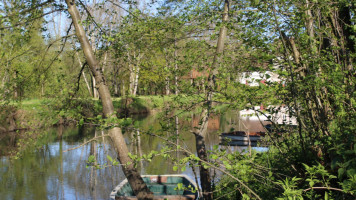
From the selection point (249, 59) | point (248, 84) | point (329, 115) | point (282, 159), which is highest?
point (249, 59)

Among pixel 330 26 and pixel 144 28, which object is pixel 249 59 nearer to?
pixel 330 26

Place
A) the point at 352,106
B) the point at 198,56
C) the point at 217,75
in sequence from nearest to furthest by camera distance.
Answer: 1. the point at 352,106
2. the point at 217,75
3. the point at 198,56

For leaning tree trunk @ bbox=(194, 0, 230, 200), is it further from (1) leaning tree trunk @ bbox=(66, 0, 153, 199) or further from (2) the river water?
(2) the river water

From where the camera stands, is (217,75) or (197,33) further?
(197,33)

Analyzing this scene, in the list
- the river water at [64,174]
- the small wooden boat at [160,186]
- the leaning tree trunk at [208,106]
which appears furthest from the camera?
the river water at [64,174]

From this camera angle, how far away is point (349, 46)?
134 inches

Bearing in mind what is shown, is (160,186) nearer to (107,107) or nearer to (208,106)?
(107,107)

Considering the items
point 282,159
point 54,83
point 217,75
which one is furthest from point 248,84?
point 54,83

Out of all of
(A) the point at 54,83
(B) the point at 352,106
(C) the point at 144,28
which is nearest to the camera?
(B) the point at 352,106

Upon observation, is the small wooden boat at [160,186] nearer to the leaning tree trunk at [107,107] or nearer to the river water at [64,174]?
the river water at [64,174]

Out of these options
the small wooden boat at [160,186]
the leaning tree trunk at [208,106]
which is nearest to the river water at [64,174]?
the small wooden boat at [160,186]

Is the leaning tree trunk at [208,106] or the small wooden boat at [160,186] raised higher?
the leaning tree trunk at [208,106]

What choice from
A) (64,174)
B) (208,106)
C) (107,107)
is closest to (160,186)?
(107,107)

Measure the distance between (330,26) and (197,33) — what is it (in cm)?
211
